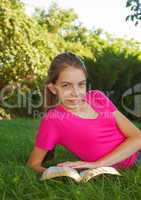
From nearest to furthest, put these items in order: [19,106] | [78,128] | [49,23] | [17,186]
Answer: [17,186] → [78,128] → [19,106] → [49,23]

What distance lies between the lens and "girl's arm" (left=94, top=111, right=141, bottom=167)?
2777 millimetres

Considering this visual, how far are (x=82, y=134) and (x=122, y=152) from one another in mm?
A: 272

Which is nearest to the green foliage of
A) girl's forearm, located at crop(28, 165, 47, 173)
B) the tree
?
the tree

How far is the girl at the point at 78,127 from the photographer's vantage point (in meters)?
2.96

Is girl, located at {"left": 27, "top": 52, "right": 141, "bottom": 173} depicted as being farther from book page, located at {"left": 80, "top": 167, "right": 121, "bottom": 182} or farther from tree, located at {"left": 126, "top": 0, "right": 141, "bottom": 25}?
tree, located at {"left": 126, "top": 0, "right": 141, "bottom": 25}

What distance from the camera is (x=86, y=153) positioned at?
302cm

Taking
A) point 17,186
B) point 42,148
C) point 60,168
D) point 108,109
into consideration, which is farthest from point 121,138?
point 17,186

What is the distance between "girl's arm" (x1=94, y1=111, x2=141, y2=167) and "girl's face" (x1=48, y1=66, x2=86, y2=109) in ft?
0.94

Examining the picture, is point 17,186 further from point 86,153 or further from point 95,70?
point 95,70

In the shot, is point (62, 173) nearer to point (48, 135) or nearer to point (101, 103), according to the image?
point (48, 135)

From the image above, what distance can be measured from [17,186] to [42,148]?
2.01 ft

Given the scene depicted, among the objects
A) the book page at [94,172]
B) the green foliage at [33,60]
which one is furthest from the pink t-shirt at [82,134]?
the green foliage at [33,60]

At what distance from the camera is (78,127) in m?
2.96

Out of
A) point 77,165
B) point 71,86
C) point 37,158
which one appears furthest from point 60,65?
point 77,165
